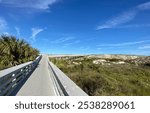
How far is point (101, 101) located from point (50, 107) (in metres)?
1.24

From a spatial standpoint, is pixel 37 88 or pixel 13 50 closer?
pixel 37 88

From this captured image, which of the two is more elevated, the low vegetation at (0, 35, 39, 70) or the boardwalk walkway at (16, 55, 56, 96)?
the low vegetation at (0, 35, 39, 70)

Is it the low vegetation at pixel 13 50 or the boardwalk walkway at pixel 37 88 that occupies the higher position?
the low vegetation at pixel 13 50

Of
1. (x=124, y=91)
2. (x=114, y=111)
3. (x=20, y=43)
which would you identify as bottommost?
(x=124, y=91)

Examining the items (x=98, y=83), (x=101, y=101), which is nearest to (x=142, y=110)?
(x=101, y=101)

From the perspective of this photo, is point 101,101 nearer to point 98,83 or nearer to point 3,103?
point 3,103

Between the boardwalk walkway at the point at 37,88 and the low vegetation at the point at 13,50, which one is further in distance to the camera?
the low vegetation at the point at 13,50

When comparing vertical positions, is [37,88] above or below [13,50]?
below

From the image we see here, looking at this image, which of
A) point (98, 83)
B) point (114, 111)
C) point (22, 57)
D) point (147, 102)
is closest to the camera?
point (114, 111)

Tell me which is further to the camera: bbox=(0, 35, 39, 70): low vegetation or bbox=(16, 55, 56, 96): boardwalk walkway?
bbox=(0, 35, 39, 70): low vegetation

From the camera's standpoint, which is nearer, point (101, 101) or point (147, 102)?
point (101, 101)

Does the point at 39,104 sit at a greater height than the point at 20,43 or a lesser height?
lesser

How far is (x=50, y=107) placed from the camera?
7055 millimetres

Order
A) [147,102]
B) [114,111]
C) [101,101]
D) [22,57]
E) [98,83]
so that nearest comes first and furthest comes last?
[114,111]
[101,101]
[147,102]
[98,83]
[22,57]
